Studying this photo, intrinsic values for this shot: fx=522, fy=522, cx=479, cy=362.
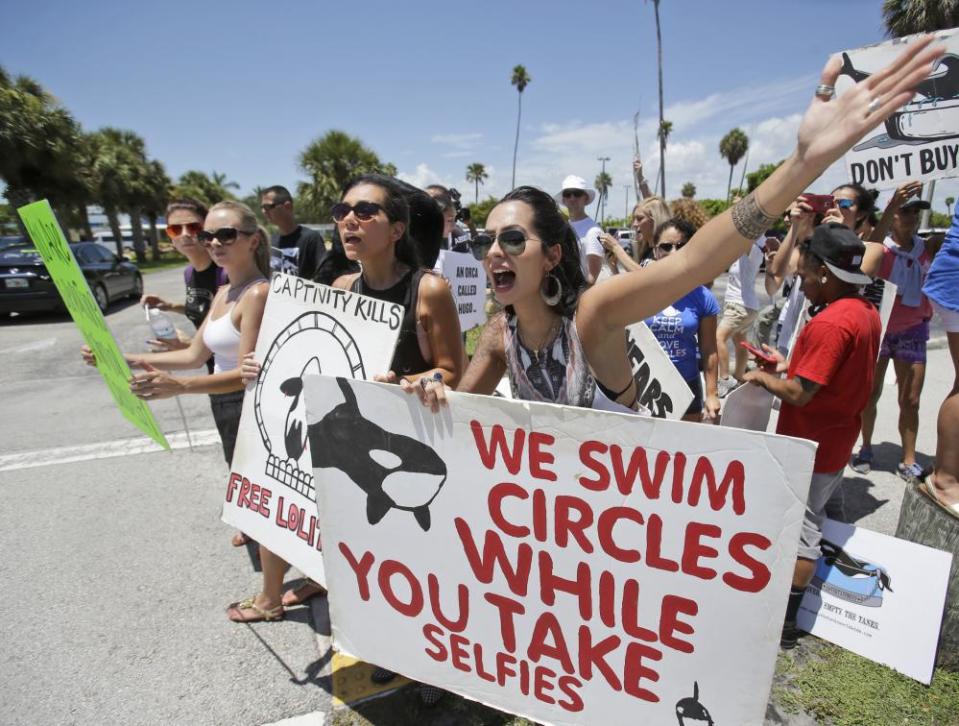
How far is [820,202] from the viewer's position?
11.9ft

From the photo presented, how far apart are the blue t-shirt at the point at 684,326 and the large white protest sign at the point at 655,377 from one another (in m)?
0.49

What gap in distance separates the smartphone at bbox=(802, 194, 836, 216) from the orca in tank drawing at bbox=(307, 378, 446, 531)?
338 cm

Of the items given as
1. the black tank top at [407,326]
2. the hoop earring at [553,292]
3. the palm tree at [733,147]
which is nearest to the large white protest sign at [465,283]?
the black tank top at [407,326]

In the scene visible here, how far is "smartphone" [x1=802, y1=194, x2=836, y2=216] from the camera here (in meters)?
3.57

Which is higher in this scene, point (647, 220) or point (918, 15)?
point (918, 15)

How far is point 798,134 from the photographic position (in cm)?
113

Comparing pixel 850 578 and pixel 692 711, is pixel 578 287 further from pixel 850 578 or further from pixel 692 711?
pixel 850 578

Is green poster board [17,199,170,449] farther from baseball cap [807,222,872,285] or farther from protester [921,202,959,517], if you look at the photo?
protester [921,202,959,517]

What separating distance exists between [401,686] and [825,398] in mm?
2188

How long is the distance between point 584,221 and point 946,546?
382 centimetres

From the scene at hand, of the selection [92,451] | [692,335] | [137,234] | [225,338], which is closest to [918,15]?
[692,335]

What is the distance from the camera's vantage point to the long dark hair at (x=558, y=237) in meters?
1.69

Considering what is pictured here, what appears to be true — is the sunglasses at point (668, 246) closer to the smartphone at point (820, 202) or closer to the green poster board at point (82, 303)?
the smartphone at point (820, 202)

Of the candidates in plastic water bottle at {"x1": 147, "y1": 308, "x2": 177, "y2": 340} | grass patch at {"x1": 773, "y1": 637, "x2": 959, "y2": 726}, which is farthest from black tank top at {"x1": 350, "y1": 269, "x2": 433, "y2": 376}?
grass patch at {"x1": 773, "y1": 637, "x2": 959, "y2": 726}
